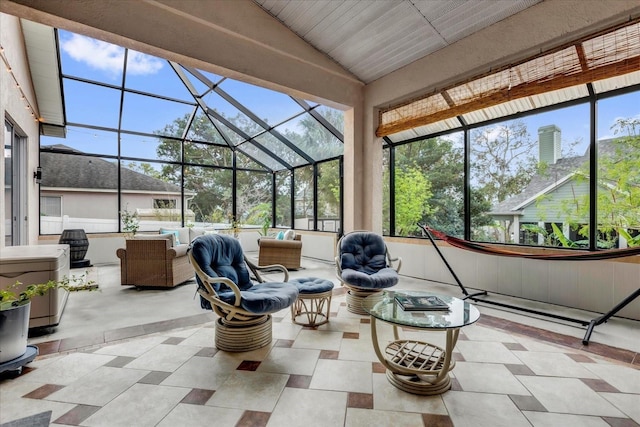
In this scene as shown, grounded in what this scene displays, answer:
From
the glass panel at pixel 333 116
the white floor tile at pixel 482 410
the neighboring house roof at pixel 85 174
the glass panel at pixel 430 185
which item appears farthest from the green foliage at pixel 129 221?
the white floor tile at pixel 482 410

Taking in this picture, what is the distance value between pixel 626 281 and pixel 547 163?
1552 millimetres

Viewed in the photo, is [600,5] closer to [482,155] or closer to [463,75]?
[463,75]

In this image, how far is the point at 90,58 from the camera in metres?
5.63

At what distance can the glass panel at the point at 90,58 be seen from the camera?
532 cm

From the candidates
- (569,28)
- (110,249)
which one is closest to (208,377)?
(569,28)

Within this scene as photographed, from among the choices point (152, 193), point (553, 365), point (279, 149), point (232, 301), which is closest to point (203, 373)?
point (232, 301)

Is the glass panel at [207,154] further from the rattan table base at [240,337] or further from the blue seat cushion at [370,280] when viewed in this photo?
the rattan table base at [240,337]

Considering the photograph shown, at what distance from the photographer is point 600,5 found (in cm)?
279

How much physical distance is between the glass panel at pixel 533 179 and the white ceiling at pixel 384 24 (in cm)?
143

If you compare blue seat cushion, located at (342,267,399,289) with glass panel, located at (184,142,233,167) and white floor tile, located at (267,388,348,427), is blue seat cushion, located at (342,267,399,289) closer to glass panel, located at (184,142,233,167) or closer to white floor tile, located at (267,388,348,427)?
white floor tile, located at (267,388,348,427)

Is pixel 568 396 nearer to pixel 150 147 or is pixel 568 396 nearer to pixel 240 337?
pixel 240 337

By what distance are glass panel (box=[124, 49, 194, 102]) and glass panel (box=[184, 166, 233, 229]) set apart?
2041 mm

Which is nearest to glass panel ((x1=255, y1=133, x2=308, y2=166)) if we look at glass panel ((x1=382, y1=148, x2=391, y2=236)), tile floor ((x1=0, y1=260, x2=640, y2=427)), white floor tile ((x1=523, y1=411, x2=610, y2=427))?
glass panel ((x1=382, y1=148, x2=391, y2=236))

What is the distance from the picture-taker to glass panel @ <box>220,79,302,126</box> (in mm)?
6004
